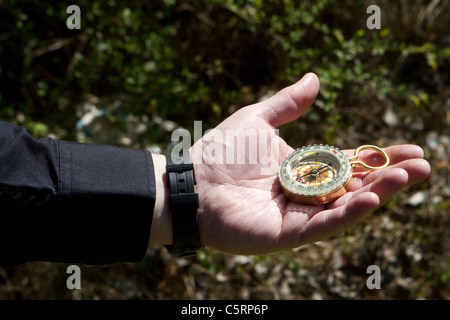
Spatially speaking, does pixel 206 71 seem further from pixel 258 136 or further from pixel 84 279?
pixel 84 279

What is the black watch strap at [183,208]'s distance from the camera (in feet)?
7.32

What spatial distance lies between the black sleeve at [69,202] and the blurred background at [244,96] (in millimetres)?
1330

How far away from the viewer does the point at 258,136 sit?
2572mm

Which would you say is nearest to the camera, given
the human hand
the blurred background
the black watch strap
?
the human hand

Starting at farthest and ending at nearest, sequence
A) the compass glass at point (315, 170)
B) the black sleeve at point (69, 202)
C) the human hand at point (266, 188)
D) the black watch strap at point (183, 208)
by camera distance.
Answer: the compass glass at point (315, 170)
the black watch strap at point (183, 208)
the human hand at point (266, 188)
the black sleeve at point (69, 202)

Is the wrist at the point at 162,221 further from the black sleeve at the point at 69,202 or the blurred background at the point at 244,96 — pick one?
the blurred background at the point at 244,96

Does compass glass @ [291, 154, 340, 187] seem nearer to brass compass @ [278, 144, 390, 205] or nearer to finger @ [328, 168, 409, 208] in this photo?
brass compass @ [278, 144, 390, 205]

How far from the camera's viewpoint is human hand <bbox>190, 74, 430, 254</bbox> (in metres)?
2.05

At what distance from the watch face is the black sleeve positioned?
0.72m

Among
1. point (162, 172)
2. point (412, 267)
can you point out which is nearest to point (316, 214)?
point (162, 172)

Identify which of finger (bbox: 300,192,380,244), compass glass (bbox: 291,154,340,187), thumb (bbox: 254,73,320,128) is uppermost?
thumb (bbox: 254,73,320,128)

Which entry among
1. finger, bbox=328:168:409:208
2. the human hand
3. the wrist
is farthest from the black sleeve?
finger, bbox=328:168:409:208

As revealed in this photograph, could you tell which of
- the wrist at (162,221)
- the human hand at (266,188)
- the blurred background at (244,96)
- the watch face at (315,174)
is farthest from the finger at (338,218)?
the blurred background at (244,96)
